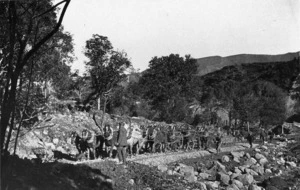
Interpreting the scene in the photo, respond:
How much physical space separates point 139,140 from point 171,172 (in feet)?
18.0

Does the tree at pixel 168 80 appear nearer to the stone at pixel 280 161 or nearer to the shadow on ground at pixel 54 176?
the stone at pixel 280 161

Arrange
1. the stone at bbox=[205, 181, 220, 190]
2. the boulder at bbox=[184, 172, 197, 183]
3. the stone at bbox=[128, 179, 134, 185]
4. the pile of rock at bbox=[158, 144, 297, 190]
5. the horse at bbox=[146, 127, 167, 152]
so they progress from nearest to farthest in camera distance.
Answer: the stone at bbox=[128, 179, 134, 185] < the stone at bbox=[205, 181, 220, 190] < the boulder at bbox=[184, 172, 197, 183] < the pile of rock at bbox=[158, 144, 297, 190] < the horse at bbox=[146, 127, 167, 152]

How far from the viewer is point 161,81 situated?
5347cm

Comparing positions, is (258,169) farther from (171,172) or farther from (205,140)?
(171,172)

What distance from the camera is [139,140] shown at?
23.8 metres

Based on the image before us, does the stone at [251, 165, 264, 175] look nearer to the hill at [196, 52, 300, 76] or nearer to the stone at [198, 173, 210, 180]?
the stone at [198, 173, 210, 180]

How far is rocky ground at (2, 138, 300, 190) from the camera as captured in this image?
12461mm

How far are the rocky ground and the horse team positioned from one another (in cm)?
180

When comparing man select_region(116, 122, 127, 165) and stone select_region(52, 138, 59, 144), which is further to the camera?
stone select_region(52, 138, 59, 144)

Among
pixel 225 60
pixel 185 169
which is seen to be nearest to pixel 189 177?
pixel 185 169

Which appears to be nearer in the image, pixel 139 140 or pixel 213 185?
pixel 213 185

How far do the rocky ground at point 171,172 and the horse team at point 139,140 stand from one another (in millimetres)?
1797

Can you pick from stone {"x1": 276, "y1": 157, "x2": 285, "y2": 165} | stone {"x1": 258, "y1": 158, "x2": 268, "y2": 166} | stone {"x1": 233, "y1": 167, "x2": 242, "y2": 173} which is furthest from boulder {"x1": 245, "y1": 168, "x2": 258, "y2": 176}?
stone {"x1": 276, "y1": 157, "x2": 285, "y2": 165}

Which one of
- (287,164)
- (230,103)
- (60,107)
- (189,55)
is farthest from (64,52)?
(230,103)
